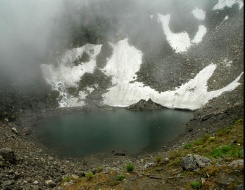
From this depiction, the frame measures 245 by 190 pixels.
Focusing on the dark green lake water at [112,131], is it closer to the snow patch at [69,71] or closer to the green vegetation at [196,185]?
the snow patch at [69,71]

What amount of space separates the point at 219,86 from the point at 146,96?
2109 cm

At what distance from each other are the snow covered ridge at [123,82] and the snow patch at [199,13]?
2693cm

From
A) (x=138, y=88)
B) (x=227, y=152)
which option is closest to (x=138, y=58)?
(x=138, y=88)

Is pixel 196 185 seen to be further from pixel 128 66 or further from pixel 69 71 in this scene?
pixel 69 71

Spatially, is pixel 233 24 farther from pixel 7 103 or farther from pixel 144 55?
pixel 7 103

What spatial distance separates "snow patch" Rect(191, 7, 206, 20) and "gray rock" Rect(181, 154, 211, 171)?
296ft

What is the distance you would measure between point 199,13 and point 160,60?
95.2 ft

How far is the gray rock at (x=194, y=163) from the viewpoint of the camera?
15.2 meters

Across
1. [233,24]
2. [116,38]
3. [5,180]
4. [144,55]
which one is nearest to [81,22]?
[116,38]

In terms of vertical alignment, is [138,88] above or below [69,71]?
below

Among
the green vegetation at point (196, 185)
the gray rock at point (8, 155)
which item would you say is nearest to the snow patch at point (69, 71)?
the gray rock at point (8, 155)

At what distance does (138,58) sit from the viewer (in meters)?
93.0

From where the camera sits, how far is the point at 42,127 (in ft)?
200

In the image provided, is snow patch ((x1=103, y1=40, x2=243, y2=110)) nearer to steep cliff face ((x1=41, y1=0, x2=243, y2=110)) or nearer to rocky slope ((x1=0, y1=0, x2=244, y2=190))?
steep cliff face ((x1=41, y1=0, x2=243, y2=110))
